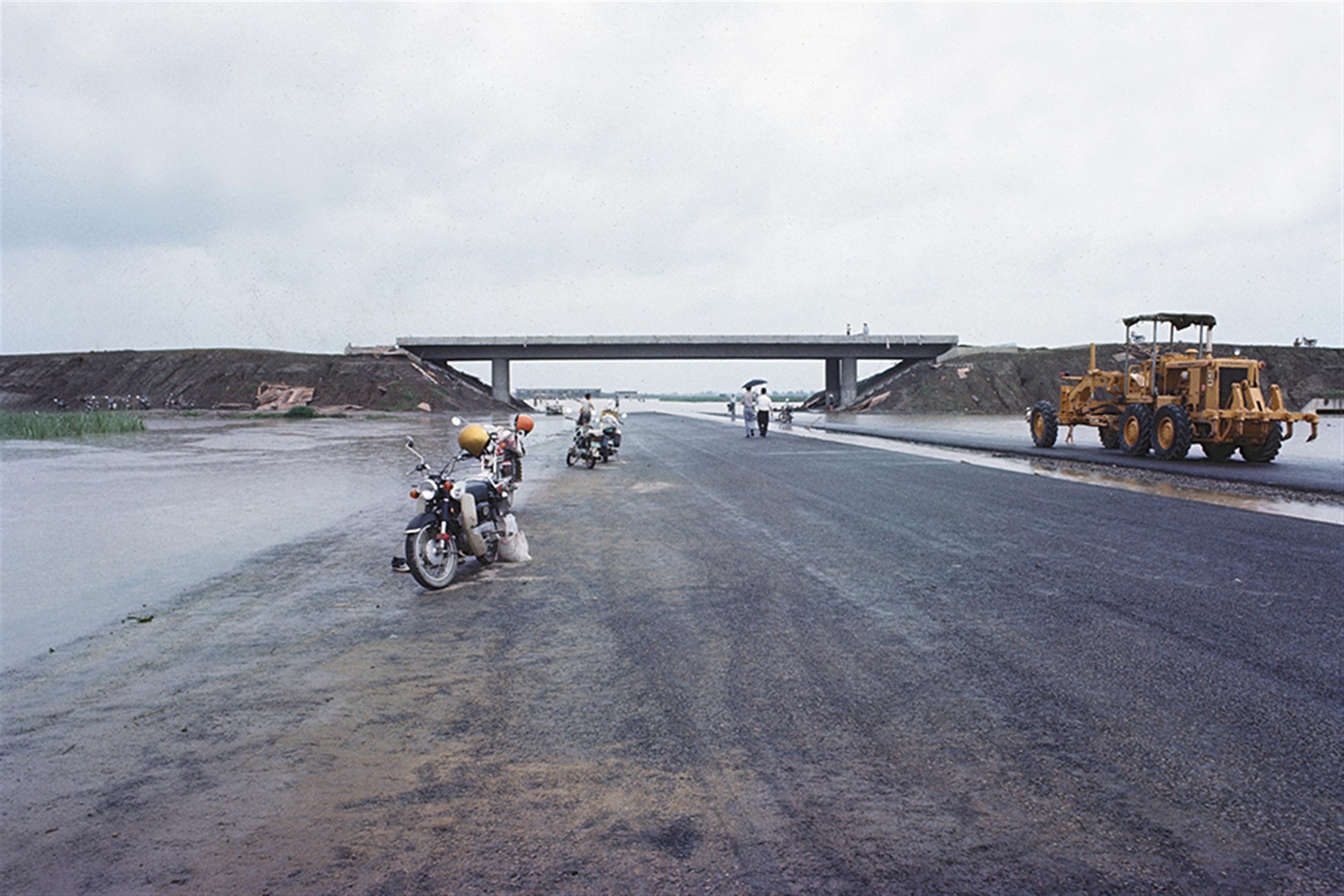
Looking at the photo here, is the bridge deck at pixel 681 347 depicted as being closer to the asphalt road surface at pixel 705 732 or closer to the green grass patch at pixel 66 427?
the green grass patch at pixel 66 427

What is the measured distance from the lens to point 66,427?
3434cm

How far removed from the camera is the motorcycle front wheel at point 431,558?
25.3ft

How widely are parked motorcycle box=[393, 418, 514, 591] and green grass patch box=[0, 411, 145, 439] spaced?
98.6 feet


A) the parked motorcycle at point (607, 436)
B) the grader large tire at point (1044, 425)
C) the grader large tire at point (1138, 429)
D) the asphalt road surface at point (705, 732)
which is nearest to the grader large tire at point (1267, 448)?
the grader large tire at point (1138, 429)

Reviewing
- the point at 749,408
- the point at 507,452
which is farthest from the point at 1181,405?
the point at 507,452

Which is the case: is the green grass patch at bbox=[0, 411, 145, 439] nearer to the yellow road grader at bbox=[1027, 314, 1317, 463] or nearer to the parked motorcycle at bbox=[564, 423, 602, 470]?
the parked motorcycle at bbox=[564, 423, 602, 470]

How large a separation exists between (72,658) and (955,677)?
610 centimetres

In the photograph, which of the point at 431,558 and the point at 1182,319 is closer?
the point at 431,558

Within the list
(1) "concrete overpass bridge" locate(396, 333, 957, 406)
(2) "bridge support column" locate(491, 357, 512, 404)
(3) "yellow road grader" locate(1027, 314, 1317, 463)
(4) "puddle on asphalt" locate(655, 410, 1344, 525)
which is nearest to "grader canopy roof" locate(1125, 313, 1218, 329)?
(3) "yellow road grader" locate(1027, 314, 1317, 463)

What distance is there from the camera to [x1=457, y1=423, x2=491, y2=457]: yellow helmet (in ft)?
28.7

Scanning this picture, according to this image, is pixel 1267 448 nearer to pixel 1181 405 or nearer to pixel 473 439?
pixel 1181 405

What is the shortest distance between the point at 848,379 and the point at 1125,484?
66.1 meters

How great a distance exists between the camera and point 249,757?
4.11 m

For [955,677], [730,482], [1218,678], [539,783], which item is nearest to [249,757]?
[539,783]
